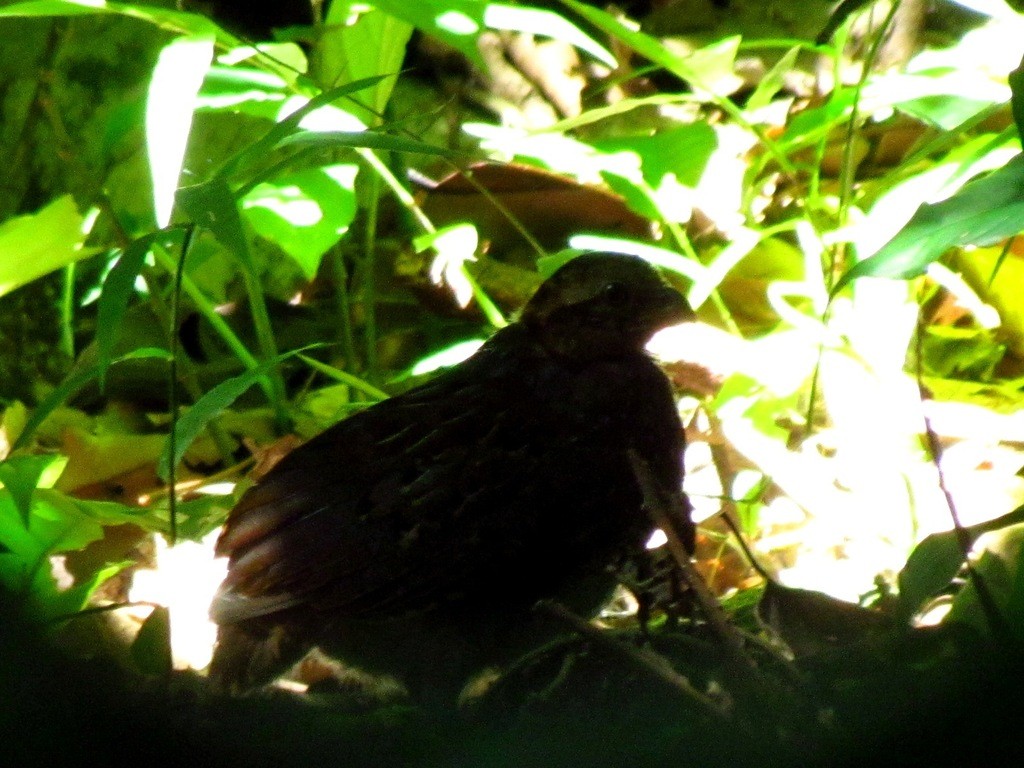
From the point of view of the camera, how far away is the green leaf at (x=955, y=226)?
1.20 meters

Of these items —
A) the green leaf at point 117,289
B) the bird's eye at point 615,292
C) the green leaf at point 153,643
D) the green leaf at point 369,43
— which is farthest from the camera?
the green leaf at point 369,43

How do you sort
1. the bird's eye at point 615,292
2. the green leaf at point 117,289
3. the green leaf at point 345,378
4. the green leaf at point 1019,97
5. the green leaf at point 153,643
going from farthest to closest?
the green leaf at point 345,378, the bird's eye at point 615,292, the green leaf at point 153,643, the green leaf at point 117,289, the green leaf at point 1019,97

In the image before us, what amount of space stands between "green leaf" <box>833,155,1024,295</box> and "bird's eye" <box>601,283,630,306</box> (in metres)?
0.73

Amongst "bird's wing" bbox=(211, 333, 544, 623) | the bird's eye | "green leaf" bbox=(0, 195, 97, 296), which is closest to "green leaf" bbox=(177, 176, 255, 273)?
"bird's wing" bbox=(211, 333, 544, 623)

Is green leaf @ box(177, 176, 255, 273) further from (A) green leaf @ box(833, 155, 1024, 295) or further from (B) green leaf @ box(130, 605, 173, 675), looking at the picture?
(A) green leaf @ box(833, 155, 1024, 295)

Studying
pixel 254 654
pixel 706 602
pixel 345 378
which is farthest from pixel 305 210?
pixel 706 602

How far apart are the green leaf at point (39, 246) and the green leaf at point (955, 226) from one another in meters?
1.46

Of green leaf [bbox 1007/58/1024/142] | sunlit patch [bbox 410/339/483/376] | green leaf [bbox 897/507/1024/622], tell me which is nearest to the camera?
green leaf [bbox 1007/58/1024/142]

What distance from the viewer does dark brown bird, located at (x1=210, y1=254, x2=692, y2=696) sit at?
177cm

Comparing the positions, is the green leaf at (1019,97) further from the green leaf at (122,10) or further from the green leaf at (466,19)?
the green leaf at (122,10)

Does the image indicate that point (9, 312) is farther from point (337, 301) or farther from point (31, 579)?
point (31, 579)

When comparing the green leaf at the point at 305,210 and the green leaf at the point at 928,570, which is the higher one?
the green leaf at the point at 305,210

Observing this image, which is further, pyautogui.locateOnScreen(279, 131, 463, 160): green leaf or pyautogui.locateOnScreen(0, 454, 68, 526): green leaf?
pyautogui.locateOnScreen(0, 454, 68, 526): green leaf

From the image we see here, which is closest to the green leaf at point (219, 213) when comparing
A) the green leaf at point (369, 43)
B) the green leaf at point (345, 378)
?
the green leaf at point (345, 378)
